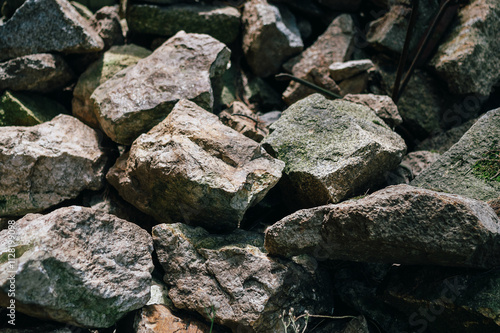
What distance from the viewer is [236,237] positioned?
256 centimetres

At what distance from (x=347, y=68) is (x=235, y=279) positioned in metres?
2.45

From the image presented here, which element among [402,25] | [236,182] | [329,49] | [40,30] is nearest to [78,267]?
[236,182]

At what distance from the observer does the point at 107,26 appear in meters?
3.85

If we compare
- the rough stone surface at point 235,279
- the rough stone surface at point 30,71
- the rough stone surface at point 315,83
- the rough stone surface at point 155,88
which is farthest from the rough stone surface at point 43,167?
the rough stone surface at point 315,83

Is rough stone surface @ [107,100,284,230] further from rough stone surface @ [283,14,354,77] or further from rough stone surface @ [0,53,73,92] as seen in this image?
rough stone surface @ [283,14,354,77]

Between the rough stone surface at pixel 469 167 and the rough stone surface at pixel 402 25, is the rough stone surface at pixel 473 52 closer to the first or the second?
the rough stone surface at pixel 402 25

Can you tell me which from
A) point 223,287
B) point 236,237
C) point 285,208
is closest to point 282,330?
point 223,287

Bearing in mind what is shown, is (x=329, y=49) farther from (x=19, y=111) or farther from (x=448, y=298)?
(x=19, y=111)

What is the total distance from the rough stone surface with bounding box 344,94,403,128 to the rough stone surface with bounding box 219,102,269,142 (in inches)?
34.4

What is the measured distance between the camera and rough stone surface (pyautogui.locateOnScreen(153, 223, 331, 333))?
2.25m

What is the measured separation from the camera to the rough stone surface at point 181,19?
3.91m

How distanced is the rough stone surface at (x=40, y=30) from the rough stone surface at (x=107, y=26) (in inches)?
17.2

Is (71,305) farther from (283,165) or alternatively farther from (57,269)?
(283,165)

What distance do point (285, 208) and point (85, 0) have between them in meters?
3.49
